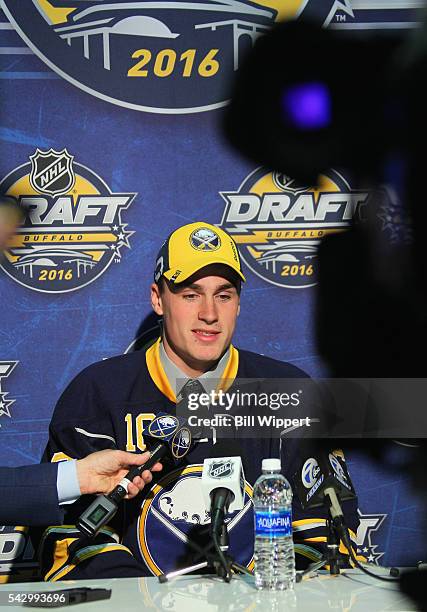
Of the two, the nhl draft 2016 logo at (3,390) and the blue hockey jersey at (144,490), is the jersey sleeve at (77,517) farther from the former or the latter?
the nhl draft 2016 logo at (3,390)

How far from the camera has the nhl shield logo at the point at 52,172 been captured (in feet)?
8.20

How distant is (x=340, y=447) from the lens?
79 centimetres

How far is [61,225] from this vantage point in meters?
2.51

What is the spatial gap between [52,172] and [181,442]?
0.95 meters

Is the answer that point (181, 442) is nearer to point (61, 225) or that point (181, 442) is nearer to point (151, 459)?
point (151, 459)

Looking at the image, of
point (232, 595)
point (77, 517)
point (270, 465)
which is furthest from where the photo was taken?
point (77, 517)

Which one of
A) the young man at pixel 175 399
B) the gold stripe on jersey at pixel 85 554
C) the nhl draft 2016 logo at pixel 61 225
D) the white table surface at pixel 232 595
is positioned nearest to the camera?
the white table surface at pixel 232 595

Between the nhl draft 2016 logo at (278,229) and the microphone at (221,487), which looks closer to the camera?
the microphone at (221,487)

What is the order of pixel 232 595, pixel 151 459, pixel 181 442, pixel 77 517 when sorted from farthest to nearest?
pixel 77 517
pixel 181 442
pixel 151 459
pixel 232 595

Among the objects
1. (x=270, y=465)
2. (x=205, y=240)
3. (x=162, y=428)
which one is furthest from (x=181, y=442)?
(x=205, y=240)

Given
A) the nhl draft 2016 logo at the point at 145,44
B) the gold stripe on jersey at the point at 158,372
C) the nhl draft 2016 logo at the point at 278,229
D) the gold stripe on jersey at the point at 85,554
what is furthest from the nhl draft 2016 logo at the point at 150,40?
the gold stripe on jersey at the point at 85,554

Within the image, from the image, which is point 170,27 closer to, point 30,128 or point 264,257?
point 30,128

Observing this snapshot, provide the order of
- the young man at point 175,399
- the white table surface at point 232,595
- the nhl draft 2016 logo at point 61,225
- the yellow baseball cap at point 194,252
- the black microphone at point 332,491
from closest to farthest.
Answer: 1. the white table surface at point 232,595
2. the black microphone at point 332,491
3. the young man at point 175,399
4. the yellow baseball cap at point 194,252
5. the nhl draft 2016 logo at point 61,225

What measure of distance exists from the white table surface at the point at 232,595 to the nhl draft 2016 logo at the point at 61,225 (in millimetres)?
968
